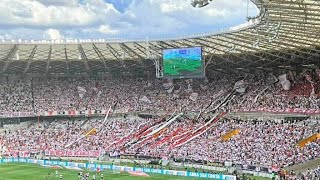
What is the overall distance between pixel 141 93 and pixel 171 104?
6.51 m

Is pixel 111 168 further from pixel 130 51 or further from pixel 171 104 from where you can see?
pixel 171 104

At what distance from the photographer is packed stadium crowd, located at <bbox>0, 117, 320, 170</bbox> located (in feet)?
158

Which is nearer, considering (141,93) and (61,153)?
(61,153)

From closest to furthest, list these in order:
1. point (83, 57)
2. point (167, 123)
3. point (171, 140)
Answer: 1. point (171, 140)
2. point (167, 123)
3. point (83, 57)

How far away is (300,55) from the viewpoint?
56656mm

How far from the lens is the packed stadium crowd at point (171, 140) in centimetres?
4812

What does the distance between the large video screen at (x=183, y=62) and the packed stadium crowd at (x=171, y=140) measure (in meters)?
7.51

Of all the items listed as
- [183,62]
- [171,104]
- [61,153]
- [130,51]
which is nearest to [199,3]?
[183,62]

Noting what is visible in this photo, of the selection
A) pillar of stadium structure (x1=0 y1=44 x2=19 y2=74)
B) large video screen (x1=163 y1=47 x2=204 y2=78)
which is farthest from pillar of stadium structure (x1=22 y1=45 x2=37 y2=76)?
large video screen (x1=163 y1=47 x2=204 y2=78)

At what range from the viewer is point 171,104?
6875 cm

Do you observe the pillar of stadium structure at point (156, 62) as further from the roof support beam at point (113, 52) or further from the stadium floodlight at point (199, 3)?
the stadium floodlight at point (199, 3)

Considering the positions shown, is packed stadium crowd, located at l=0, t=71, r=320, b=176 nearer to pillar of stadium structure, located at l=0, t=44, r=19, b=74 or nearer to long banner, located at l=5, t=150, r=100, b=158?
long banner, located at l=5, t=150, r=100, b=158

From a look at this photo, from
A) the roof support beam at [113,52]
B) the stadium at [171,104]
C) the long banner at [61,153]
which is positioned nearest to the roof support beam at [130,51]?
the stadium at [171,104]

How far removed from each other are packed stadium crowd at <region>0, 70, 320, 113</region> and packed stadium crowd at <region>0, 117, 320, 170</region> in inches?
107
